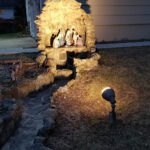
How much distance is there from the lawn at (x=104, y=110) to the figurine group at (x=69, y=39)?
1121 millimetres

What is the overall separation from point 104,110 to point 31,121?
1857mm

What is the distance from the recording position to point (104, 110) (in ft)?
16.5

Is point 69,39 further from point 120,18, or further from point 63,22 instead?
point 120,18

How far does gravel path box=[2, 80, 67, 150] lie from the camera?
11.1 feet

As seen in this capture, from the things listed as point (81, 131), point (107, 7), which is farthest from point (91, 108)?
point (107, 7)

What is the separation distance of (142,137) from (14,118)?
2599mm

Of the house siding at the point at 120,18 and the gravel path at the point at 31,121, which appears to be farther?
the house siding at the point at 120,18

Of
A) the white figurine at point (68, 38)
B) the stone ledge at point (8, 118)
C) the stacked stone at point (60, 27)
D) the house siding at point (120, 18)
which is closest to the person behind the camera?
the stone ledge at point (8, 118)

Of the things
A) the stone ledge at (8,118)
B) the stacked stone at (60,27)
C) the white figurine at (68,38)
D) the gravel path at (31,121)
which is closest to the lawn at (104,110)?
the gravel path at (31,121)

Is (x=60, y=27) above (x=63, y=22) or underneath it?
underneath

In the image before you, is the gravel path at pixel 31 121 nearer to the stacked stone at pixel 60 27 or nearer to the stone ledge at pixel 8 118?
the stone ledge at pixel 8 118

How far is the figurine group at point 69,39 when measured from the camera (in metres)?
7.06

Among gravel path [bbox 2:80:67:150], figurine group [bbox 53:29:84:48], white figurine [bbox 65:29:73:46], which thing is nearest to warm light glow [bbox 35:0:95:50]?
figurine group [bbox 53:29:84:48]

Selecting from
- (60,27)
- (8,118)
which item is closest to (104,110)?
(8,118)
